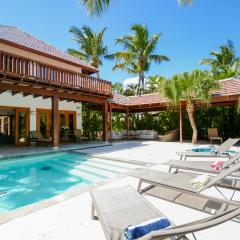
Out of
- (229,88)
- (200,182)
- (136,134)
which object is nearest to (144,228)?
(200,182)

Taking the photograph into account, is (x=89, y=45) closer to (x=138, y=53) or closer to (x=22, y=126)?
(x=138, y=53)

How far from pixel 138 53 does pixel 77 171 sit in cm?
1893

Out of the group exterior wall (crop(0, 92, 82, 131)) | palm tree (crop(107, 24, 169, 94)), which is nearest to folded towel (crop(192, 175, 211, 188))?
exterior wall (crop(0, 92, 82, 131))

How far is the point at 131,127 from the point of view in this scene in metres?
21.9

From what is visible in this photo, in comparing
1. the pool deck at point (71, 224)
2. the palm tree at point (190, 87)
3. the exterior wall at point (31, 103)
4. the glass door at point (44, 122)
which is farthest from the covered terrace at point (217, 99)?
the pool deck at point (71, 224)

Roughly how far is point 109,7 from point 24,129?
10.5m

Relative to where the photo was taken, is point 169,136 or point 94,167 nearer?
point 94,167

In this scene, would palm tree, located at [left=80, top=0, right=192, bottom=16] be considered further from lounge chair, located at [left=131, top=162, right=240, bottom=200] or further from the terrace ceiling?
the terrace ceiling

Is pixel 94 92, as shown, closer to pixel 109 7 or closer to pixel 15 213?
pixel 109 7

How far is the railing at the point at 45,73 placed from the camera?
9.37 meters

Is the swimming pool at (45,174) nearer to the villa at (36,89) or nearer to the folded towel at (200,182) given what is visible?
the villa at (36,89)

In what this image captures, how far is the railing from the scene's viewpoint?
9367 mm

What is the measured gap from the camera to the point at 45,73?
10.8 meters

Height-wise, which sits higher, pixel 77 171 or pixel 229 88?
pixel 229 88
